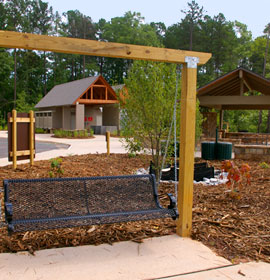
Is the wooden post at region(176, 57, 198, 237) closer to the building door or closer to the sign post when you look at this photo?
the sign post

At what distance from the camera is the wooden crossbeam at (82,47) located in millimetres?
2969

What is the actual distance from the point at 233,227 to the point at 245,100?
35.6 ft

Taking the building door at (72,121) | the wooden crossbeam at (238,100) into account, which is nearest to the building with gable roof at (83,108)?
the building door at (72,121)

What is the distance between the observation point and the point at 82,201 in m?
3.75

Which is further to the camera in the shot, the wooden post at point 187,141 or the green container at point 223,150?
the green container at point 223,150

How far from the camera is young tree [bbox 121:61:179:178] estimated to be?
562 cm

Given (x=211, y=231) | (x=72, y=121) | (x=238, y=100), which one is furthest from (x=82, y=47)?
(x=72, y=121)

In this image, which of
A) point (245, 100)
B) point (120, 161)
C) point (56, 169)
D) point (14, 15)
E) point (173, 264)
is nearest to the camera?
point (173, 264)

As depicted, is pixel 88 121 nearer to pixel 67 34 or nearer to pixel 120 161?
pixel 120 161

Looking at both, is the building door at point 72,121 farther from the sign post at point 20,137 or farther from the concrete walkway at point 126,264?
the concrete walkway at point 126,264

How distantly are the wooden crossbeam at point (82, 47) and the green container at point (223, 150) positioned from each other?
672cm

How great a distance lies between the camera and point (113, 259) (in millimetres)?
2992

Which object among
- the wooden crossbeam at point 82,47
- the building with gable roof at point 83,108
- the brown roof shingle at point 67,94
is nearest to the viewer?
the wooden crossbeam at point 82,47

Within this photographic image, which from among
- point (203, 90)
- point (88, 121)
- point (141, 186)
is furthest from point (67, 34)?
point (141, 186)
